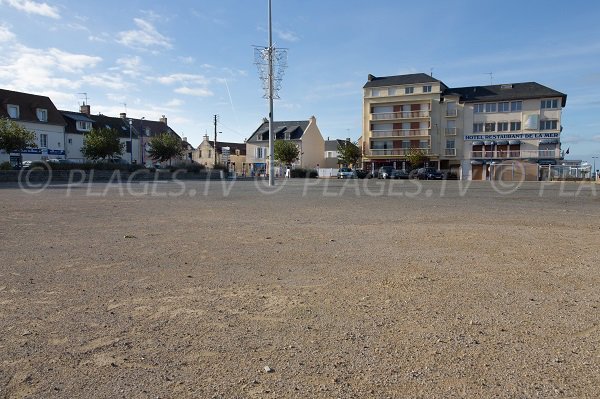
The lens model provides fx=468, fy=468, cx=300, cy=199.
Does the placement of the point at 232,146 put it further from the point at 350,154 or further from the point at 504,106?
the point at 504,106

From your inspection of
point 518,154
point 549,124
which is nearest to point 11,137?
point 518,154

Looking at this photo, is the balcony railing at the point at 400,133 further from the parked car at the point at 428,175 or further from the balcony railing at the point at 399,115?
the parked car at the point at 428,175

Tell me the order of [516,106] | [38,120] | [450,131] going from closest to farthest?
[38,120], [516,106], [450,131]

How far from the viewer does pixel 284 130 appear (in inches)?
3484

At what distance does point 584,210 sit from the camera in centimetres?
1622

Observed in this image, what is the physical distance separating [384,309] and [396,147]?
7157cm

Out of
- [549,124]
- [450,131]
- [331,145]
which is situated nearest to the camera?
[549,124]

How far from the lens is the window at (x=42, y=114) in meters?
60.7

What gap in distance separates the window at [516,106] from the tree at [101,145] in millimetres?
54181

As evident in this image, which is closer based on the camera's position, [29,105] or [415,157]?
[29,105]

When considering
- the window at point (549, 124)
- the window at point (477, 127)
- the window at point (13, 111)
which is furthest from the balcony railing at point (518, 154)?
the window at point (13, 111)

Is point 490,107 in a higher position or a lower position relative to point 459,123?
higher

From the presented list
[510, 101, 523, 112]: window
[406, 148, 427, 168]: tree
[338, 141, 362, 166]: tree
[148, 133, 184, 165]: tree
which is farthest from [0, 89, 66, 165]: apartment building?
[510, 101, 523, 112]: window

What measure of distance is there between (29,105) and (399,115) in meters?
52.3
